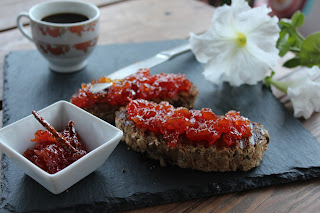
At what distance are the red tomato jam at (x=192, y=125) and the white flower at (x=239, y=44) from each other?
69 cm

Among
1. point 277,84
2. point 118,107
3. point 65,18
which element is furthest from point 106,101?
point 277,84

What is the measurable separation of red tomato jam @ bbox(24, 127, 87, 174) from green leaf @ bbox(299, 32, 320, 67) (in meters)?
1.84

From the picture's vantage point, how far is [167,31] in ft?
11.4

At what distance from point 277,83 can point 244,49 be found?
0.36 meters

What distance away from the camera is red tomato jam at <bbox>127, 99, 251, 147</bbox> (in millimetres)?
1927

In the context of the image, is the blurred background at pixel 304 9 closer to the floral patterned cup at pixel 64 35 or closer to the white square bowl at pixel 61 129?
the floral patterned cup at pixel 64 35

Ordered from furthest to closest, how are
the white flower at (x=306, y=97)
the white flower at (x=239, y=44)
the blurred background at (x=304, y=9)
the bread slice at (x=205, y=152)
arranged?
the blurred background at (x=304, y=9), the white flower at (x=239, y=44), the white flower at (x=306, y=97), the bread slice at (x=205, y=152)

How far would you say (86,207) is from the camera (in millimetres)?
1755

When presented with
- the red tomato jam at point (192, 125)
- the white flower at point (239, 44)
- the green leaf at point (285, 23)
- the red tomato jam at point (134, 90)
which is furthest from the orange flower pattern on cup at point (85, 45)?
the green leaf at point (285, 23)

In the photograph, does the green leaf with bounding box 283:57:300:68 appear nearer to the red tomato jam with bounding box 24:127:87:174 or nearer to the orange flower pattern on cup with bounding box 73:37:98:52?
the orange flower pattern on cup with bounding box 73:37:98:52

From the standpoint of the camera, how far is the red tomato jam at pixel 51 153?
5.71 ft

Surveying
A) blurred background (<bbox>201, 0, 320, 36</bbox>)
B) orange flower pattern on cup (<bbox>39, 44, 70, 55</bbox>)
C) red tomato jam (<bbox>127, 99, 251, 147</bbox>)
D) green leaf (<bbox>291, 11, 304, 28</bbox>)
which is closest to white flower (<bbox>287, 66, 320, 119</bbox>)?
green leaf (<bbox>291, 11, 304, 28</bbox>)

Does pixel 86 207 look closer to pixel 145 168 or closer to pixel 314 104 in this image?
A: pixel 145 168

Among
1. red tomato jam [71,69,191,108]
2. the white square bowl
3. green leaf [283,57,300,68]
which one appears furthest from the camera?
green leaf [283,57,300,68]
